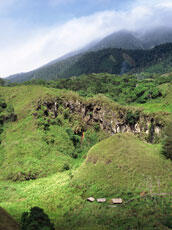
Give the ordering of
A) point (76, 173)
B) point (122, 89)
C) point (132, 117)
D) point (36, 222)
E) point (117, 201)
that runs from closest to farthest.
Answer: point (36, 222)
point (117, 201)
point (76, 173)
point (132, 117)
point (122, 89)

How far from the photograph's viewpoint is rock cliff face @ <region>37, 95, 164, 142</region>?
2026 inches

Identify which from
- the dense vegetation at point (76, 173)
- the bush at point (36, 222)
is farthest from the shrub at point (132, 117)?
the bush at point (36, 222)

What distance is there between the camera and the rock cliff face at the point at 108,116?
51469 millimetres

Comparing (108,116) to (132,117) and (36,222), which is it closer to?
(132,117)

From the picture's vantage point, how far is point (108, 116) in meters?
62.3

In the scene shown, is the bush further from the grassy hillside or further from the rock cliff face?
the rock cliff face

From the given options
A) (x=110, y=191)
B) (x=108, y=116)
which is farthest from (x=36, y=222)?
(x=108, y=116)

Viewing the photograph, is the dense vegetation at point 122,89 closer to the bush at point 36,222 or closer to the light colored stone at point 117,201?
the light colored stone at point 117,201

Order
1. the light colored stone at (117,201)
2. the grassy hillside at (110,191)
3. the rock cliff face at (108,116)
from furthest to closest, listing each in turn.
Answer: the rock cliff face at (108,116)
the light colored stone at (117,201)
the grassy hillside at (110,191)

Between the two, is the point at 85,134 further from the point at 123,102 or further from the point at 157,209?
the point at 157,209

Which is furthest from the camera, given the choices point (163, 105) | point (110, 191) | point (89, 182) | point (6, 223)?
point (163, 105)

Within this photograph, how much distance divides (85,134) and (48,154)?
1813 centimetres

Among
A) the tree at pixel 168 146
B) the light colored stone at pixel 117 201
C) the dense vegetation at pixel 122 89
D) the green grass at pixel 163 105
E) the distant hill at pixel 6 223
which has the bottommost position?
the light colored stone at pixel 117 201

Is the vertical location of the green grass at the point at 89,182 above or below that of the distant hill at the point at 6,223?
below
